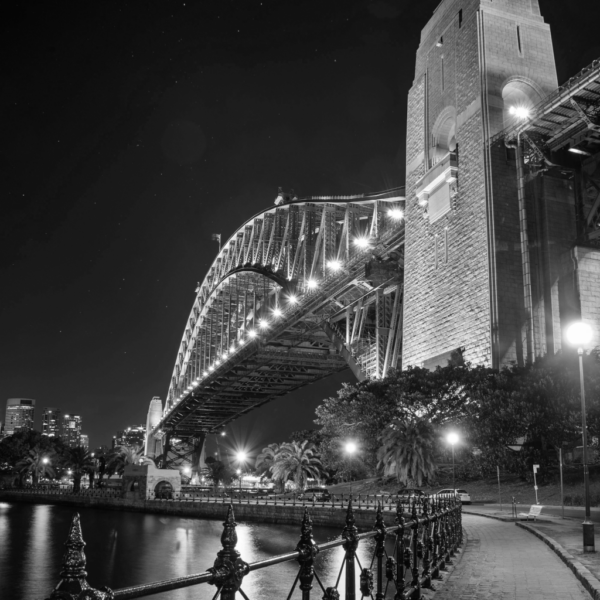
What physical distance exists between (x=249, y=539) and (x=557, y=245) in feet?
77.4

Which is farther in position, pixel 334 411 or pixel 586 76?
pixel 334 411

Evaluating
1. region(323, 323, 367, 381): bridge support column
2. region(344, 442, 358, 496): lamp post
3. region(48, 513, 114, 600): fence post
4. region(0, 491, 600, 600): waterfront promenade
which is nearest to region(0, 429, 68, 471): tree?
region(323, 323, 367, 381): bridge support column

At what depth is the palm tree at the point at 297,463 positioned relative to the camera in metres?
66.0

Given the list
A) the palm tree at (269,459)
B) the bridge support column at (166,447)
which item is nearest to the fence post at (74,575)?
the palm tree at (269,459)

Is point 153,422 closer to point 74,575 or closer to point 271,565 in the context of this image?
point 271,565

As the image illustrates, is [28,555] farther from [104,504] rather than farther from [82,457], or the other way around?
[82,457]

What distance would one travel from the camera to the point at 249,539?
132 ft

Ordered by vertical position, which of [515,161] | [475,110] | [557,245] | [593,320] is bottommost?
[593,320]

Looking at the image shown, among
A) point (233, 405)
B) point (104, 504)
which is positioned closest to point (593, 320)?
point (104, 504)

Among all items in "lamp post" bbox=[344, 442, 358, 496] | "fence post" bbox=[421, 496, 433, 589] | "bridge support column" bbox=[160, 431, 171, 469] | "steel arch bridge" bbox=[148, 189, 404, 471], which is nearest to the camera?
"fence post" bbox=[421, 496, 433, 589]

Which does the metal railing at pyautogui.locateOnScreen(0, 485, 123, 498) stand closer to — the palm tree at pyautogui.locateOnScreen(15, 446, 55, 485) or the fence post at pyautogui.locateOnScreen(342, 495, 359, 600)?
the palm tree at pyautogui.locateOnScreen(15, 446, 55, 485)

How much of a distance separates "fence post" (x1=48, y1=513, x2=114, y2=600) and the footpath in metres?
7.97

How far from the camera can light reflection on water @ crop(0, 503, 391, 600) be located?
27.1m

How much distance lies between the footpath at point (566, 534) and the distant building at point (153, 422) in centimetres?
10913
